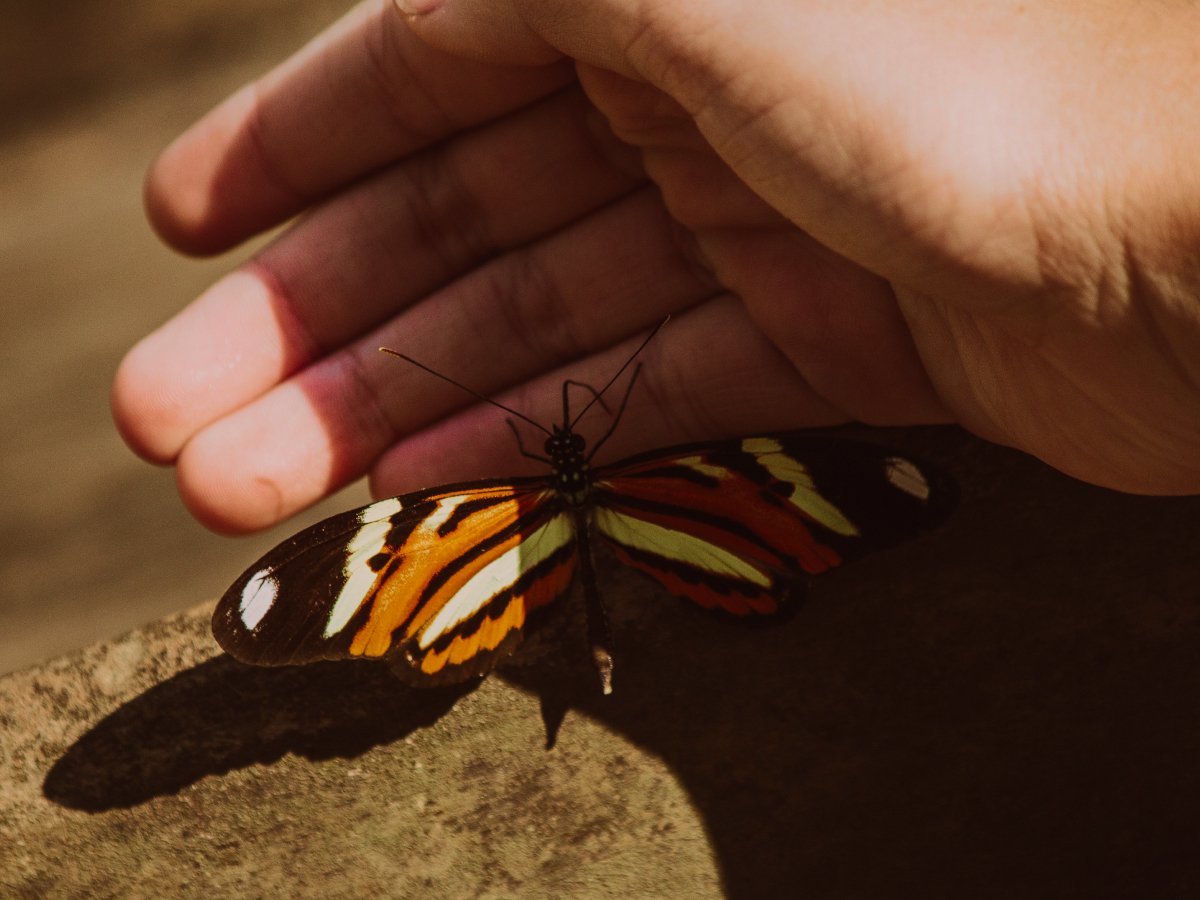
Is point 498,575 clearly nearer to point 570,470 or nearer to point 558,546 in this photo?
point 558,546

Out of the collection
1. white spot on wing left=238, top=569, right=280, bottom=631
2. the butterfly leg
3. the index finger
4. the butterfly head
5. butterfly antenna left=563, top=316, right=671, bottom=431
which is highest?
the index finger

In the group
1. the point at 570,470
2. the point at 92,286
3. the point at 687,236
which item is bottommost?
the point at 570,470

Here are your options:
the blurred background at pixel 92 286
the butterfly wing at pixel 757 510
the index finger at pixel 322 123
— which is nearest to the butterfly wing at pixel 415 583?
the butterfly wing at pixel 757 510

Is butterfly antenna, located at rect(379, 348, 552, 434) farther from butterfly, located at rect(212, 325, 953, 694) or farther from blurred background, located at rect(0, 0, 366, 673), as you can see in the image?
blurred background, located at rect(0, 0, 366, 673)

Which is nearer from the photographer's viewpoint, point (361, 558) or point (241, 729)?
point (361, 558)

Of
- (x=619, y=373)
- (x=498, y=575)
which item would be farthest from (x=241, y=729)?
(x=619, y=373)

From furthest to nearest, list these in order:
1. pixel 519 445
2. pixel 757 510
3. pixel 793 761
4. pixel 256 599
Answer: pixel 519 445 < pixel 793 761 < pixel 757 510 < pixel 256 599

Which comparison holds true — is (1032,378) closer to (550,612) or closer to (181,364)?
(550,612)

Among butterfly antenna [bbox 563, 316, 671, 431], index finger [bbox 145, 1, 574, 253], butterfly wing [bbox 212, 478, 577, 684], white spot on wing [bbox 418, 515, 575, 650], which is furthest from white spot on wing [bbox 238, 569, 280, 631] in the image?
index finger [bbox 145, 1, 574, 253]
